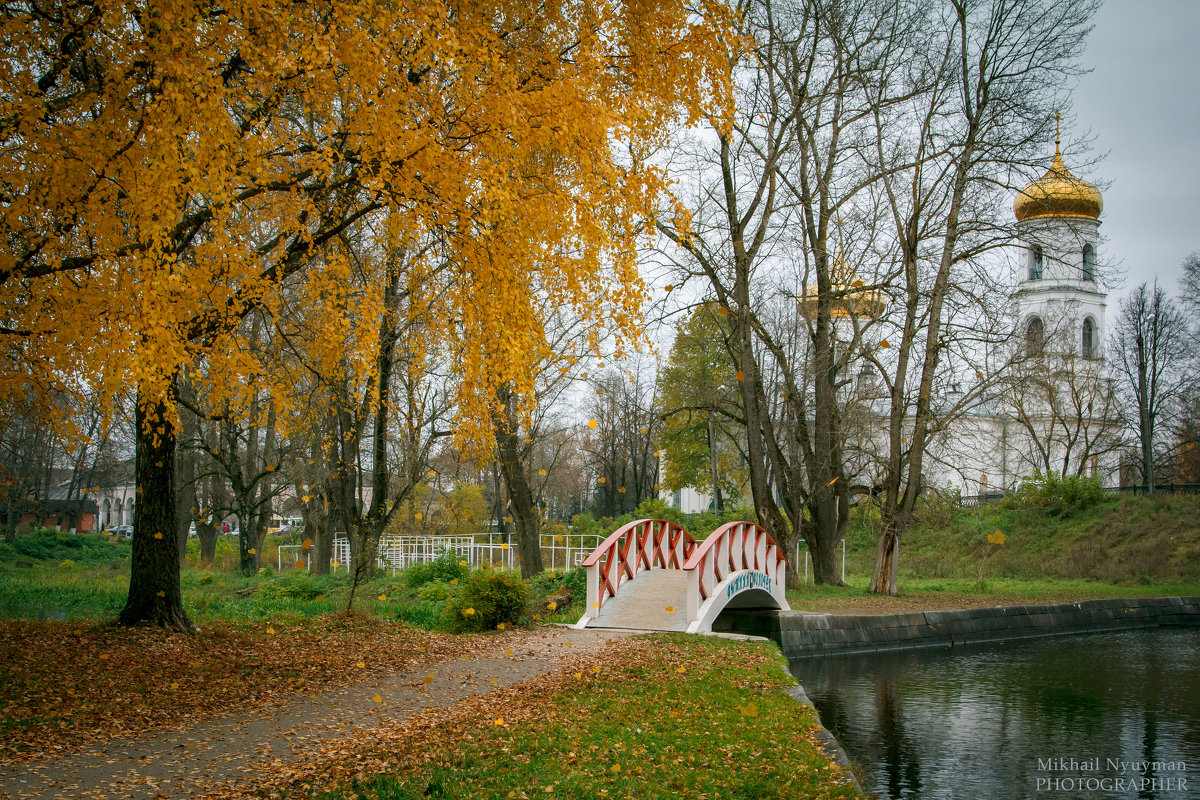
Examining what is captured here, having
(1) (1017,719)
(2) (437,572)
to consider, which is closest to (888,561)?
(1) (1017,719)

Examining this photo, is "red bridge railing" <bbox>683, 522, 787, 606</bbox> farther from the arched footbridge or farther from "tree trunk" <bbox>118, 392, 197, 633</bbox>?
"tree trunk" <bbox>118, 392, 197, 633</bbox>

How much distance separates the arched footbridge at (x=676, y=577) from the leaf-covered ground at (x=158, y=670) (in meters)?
2.85

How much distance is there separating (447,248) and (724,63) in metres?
2.99

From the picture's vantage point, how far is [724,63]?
7957 mm

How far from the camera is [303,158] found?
27.7ft

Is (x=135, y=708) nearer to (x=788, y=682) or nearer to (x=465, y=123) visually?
(x=465, y=123)

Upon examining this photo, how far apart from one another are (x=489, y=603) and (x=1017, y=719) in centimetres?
644

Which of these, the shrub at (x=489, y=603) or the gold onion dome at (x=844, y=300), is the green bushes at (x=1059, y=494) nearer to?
the gold onion dome at (x=844, y=300)

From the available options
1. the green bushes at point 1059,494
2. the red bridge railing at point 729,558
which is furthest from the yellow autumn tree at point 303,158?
the green bushes at point 1059,494

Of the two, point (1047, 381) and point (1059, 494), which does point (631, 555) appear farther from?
point (1059, 494)

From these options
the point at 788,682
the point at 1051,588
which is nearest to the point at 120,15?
the point at 788,682

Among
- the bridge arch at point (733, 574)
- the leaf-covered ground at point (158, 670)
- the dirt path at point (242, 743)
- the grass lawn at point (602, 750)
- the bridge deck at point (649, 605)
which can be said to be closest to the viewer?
the dirt path at point (242, 743)

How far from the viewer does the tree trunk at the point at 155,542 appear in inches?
346

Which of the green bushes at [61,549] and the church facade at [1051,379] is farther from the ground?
the church facade at [1051,379]
